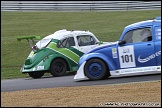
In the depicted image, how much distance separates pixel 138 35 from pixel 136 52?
64cm

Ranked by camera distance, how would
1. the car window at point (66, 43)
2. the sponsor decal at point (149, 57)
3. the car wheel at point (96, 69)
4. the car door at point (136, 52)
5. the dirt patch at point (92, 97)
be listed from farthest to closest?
the car window at point (66, 43), the car wheel at point (96, 69), the car door at point (136, 52), the sponsor decal at point (149, 57), the dirt patch at point (92, 97)

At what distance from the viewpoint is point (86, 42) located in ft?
68.9

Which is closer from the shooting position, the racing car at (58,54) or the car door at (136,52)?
the car door at (136,52)

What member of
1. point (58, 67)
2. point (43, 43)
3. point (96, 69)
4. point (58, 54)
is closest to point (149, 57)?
point (96, 69)

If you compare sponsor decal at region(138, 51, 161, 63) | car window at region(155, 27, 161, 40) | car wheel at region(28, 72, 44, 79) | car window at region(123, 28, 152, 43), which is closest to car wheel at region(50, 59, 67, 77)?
car wheel at region(28, 72, 44, 79)

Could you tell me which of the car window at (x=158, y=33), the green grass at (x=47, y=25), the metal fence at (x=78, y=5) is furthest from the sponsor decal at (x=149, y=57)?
the metal fence at (x=78, y=5)

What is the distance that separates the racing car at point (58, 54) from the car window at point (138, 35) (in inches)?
190

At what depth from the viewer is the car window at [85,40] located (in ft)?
68.5

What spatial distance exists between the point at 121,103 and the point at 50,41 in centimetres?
1099

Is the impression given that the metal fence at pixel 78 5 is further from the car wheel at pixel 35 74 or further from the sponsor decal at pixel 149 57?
the sponsor decal at pixel 149 57

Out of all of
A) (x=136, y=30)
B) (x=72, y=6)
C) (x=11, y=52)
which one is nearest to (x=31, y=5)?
(x=72, y=6)

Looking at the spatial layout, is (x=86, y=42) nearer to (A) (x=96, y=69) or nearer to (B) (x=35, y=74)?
(B) (x=35, y=74)

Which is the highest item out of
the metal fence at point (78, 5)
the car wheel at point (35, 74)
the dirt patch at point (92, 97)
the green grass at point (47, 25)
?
the metal fence at point (78, 5)

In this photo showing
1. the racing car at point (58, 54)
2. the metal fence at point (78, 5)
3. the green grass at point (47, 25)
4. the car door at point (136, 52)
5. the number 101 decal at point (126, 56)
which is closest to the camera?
the car door at point (136, 52)
